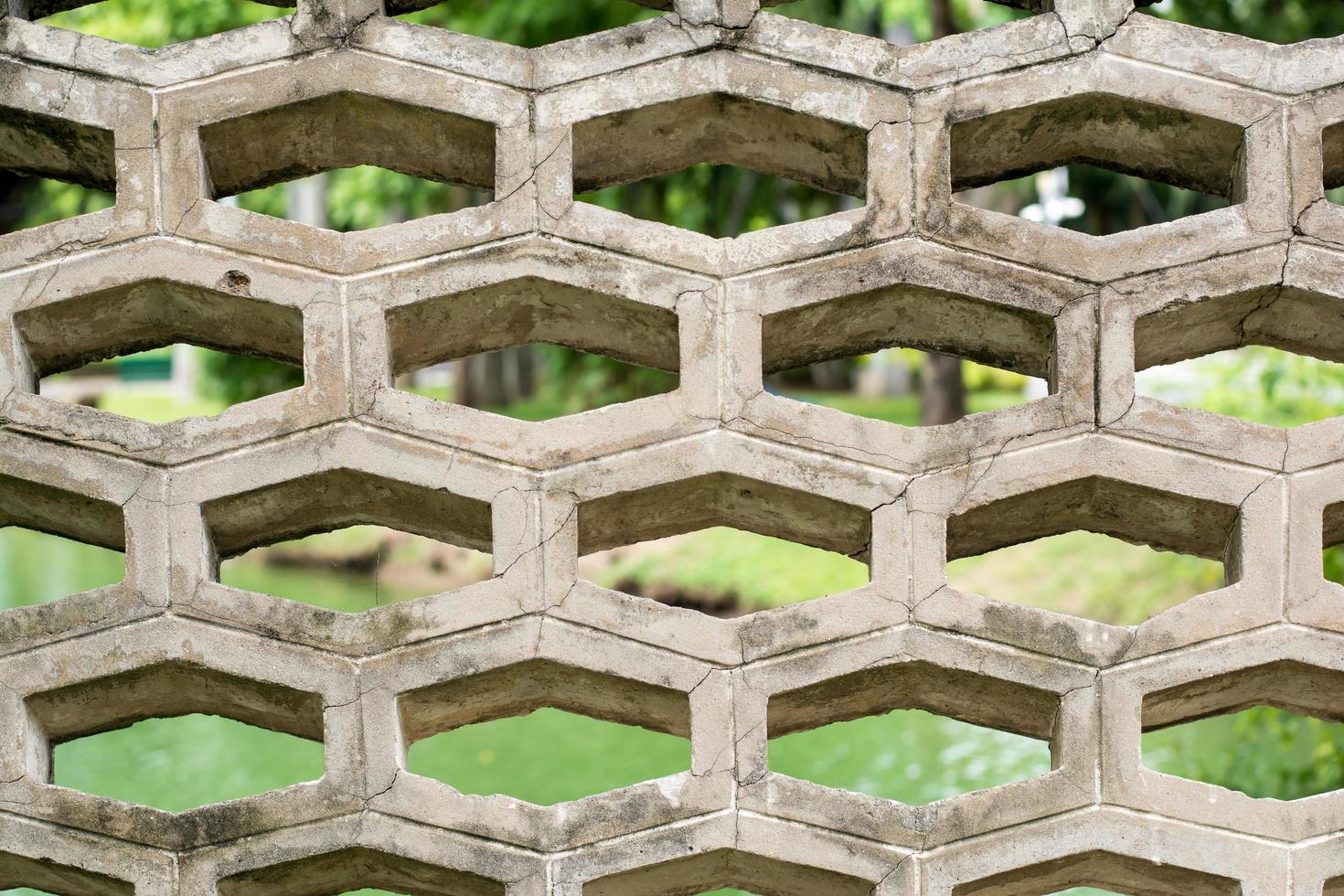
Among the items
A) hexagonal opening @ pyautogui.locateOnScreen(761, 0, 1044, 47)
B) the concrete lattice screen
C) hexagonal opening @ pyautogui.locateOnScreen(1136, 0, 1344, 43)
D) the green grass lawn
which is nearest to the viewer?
the concrete lattice screen

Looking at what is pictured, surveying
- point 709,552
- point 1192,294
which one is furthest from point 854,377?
point 1192,294

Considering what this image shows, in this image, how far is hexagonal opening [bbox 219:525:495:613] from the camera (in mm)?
11500

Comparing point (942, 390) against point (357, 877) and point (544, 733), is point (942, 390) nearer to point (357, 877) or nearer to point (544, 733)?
point (544, 733)

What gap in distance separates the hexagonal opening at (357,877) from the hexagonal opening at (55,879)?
18cm

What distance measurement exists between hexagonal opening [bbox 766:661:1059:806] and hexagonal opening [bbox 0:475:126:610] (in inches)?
46.1

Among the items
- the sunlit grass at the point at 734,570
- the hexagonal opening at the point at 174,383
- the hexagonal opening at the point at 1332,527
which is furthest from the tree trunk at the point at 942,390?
the hexagonal opening at the point at 1332,527

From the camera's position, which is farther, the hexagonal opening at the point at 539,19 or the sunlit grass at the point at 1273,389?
the hexagonal opening at the point at 539,19

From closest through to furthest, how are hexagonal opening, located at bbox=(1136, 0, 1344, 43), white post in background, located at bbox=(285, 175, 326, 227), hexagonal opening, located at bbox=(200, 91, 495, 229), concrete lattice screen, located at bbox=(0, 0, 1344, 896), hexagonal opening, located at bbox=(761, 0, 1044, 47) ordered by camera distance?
concrete lattice screen, located at bbox=(0, 0, 1344, 896) < hexagonal opening, located at bbox=(200, 91, 495, 229) < hexagonal opening, located at bbox=(1136, 0, 1344, 43) < hexagonal opening, located at bbox=(761, 0, 1044, 47) < white post in background, located at bbox=(285, 175, 326, 227)

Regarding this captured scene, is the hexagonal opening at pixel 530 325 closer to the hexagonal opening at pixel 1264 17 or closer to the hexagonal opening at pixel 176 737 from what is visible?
the hexagonal opening at pixel 176 737

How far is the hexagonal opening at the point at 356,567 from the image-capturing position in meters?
11.5

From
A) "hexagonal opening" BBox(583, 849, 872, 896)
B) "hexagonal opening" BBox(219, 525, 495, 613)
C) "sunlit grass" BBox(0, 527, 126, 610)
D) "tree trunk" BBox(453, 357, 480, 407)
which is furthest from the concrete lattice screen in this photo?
"tree trunk" BBox(453, 357, 480, 407)

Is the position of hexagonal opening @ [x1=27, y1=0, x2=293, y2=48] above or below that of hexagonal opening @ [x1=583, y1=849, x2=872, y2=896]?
above

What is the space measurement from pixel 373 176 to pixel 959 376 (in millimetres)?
6325

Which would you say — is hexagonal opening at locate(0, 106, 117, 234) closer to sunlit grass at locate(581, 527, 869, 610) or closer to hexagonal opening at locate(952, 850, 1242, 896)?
hexagonal opening at locate(952, 850, 1242, 896)
